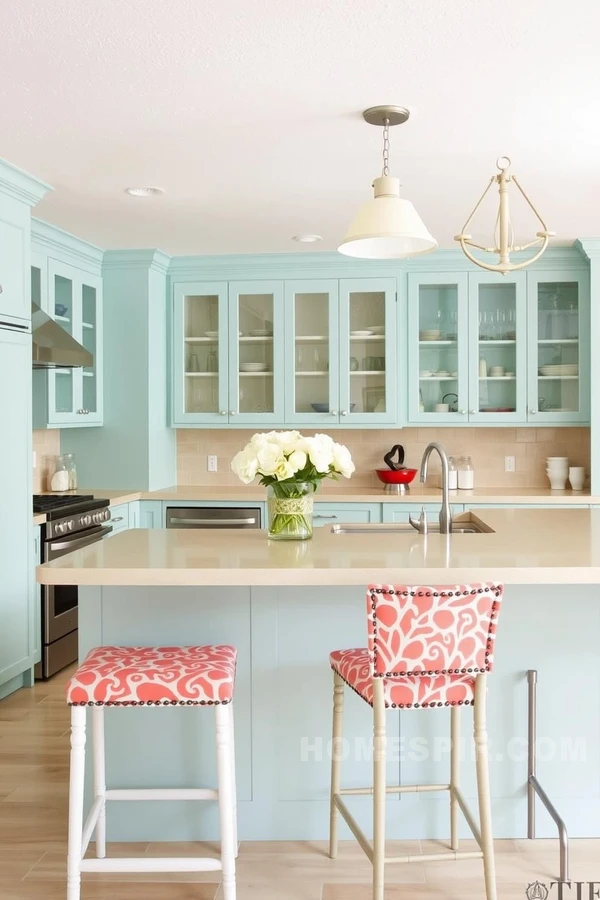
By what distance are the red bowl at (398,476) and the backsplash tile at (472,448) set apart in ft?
1.11

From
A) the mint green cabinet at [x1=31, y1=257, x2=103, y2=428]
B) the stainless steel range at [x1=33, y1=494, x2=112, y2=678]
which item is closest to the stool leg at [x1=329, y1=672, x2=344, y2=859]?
the stainless steel range at [x1=33, y1=494, x2=112, y2=678]

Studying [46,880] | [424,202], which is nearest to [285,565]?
[46,880]

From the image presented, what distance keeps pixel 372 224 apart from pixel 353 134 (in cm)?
91

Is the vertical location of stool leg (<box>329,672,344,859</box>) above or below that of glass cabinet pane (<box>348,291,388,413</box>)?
below

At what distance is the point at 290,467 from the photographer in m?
2.74

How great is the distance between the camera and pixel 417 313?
5.54 m

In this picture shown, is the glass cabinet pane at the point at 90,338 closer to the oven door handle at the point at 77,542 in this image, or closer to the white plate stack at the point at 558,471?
the oven door handle at the point at 77,542

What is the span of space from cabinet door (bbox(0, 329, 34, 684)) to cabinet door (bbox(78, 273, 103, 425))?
1165 mm

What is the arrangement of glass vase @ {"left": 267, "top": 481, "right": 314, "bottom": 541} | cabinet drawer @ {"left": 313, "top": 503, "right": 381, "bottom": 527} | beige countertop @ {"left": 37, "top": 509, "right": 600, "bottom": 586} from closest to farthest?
beige countertop @ {"left": 37, "top": 509, "right": 600, "bottom": 586} < glass vase @ {"left": 267, "top": 481, "right": 314, "bottom": 541} < cabinet drawer @ {"left": 313, "top": 503, "right": 381, "bottom": 527}

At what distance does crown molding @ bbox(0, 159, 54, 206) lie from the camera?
3.69 meters

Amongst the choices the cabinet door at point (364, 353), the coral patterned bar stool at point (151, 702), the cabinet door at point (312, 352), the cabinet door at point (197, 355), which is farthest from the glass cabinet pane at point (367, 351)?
the coral patterned bar stool at point (151, 702)

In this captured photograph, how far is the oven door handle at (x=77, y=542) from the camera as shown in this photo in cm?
445

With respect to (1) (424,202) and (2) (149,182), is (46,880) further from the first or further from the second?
(1) (424,202)

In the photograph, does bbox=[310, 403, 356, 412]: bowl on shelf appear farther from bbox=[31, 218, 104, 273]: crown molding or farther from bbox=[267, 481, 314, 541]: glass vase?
bbox=[267, 481, 314, 541]: glass vase
